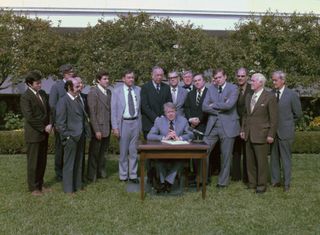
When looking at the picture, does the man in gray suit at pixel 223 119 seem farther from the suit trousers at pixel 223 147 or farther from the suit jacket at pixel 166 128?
the suit jacket at pixel 166 128

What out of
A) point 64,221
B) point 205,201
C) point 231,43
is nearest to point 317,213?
point 205,201

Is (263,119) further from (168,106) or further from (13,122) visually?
(13,122)

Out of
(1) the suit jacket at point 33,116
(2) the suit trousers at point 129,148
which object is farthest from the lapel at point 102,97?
(1) the suit jacket at point 33,116

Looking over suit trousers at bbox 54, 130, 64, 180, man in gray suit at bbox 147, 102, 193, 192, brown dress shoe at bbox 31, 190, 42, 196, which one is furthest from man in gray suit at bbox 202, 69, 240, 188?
brown dress shoe at bbox 31, 190, 42, 196

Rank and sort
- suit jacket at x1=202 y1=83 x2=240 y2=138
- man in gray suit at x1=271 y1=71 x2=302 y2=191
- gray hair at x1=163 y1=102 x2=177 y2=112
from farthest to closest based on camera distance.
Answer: suit jacket at x1=202 y1=83 x2=240 y2=138
man in gray suit at x1=271 y1=71 x2=302 y2=191
gray hair at x1=163 y1=102 x2=177 y2=112

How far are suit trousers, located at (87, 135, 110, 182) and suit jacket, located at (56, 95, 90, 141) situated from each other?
3.76 ft

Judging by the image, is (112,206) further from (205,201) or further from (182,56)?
(182,56)

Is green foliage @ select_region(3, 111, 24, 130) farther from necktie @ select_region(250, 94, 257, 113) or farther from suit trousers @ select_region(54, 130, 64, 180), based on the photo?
necktie @ select_region(250, 94, 257, 113)

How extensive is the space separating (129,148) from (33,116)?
1.98 m

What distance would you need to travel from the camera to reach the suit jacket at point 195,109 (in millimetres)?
8773

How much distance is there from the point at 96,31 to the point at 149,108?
22.2ft

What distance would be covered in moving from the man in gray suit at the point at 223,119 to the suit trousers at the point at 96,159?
2.01 meters

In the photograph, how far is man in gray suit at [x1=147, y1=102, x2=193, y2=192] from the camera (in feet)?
26.4

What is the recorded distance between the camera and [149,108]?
29.1ft
